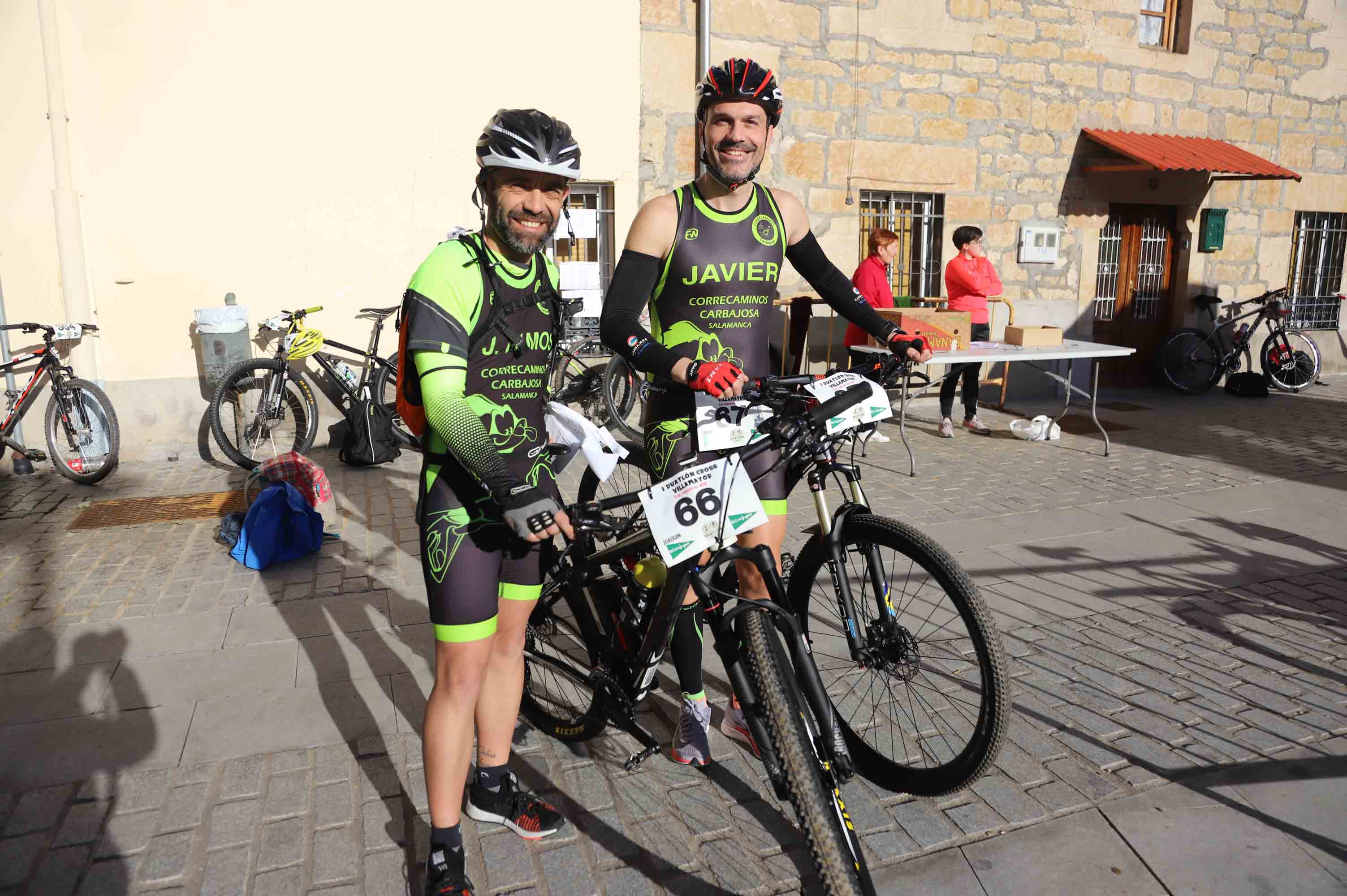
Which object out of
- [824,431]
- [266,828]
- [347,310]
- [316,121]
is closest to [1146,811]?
[824,431]

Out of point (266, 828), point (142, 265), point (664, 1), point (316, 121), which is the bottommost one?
point (266, 828)

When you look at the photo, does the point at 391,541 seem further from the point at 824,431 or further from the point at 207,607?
the point at 824,431

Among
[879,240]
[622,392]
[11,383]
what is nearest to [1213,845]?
[622,392]

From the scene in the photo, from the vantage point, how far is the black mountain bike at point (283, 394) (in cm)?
725

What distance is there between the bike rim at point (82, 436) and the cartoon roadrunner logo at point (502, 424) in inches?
236

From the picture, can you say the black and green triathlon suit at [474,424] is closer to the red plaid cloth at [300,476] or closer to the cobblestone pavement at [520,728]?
the cobblestone pavement at [520,728]

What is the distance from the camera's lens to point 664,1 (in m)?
8.61

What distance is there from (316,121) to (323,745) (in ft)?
20.6

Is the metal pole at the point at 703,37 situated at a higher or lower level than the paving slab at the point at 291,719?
higher

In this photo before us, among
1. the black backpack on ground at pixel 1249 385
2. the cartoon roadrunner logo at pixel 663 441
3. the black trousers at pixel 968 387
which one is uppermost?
the cartoon roadrunner logo at pixel 663 441

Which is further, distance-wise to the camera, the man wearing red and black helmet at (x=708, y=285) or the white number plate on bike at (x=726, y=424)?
the man wearing red and black helmet at (x=708, y=285)

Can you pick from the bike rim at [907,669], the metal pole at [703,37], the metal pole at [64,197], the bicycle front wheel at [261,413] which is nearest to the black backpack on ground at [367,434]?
the bicycle front wheel at [261,413]

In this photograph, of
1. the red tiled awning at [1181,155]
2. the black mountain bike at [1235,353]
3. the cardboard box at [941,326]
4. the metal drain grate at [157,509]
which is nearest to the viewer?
the metal drain grate at [157,509]

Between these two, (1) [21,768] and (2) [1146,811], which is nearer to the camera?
(2) [1146,811]
